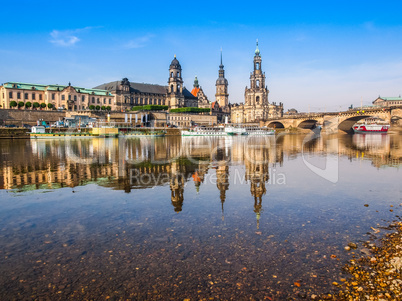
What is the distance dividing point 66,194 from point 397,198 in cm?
1260

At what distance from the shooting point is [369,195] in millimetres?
11422

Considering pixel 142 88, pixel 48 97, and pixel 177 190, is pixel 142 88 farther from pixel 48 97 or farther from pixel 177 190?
pixel 177 190

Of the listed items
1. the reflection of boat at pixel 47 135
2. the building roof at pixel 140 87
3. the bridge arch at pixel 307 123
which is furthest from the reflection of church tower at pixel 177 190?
the building roof at pixel 140 87

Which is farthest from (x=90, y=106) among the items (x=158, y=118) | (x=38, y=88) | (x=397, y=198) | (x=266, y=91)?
(x=397, y=198)

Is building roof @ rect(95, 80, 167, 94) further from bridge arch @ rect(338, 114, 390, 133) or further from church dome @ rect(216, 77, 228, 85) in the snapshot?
bridge arch @ rect(338, 114, 390, 133)

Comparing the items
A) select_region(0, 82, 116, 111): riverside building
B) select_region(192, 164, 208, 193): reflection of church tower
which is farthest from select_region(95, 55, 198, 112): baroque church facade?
select_region(192, 164, 208, 193): reflection of church tower

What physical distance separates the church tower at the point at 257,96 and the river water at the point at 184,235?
401 ft

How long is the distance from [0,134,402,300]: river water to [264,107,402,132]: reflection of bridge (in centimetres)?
7013

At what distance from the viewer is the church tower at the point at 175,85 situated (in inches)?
4710

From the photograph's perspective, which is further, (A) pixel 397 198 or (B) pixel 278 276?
(A) pixel 397 198

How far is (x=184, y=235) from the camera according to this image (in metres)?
7.40

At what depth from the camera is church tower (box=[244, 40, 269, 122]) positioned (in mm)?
133875

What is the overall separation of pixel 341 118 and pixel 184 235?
87628mm

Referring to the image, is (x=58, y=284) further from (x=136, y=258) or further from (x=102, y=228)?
(x=102, y=228)
